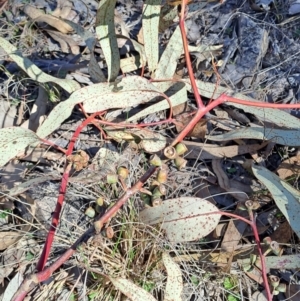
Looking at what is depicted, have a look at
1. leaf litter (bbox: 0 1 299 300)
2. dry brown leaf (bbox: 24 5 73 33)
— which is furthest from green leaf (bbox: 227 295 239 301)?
dry brown leaf (bbox: 24 5 73 33)

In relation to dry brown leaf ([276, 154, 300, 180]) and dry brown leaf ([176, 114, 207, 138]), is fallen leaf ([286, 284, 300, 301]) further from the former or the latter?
dry brown leaf ([176, 114, 207, 138])

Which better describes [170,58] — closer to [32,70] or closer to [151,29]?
[151,29]

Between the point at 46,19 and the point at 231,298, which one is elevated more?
the point at 46,19

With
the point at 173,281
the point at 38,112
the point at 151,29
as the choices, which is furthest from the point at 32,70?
the point at 173,281

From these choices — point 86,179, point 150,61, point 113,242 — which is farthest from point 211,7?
point 113,242

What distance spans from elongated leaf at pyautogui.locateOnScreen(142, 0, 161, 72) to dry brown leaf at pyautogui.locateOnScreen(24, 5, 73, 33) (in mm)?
299

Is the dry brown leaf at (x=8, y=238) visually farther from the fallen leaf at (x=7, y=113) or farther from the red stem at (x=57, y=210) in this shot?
the fallen leaf at (x=7, y=113)

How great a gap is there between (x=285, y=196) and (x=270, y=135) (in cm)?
18

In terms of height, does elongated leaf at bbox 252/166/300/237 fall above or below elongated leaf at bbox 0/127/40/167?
below

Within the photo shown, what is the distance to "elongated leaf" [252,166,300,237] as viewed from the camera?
1.34 m

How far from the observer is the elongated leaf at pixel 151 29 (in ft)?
4.99

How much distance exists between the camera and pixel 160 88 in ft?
5.09

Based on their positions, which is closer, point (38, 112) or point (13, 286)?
point (13, 286)

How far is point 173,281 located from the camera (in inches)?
51.3
